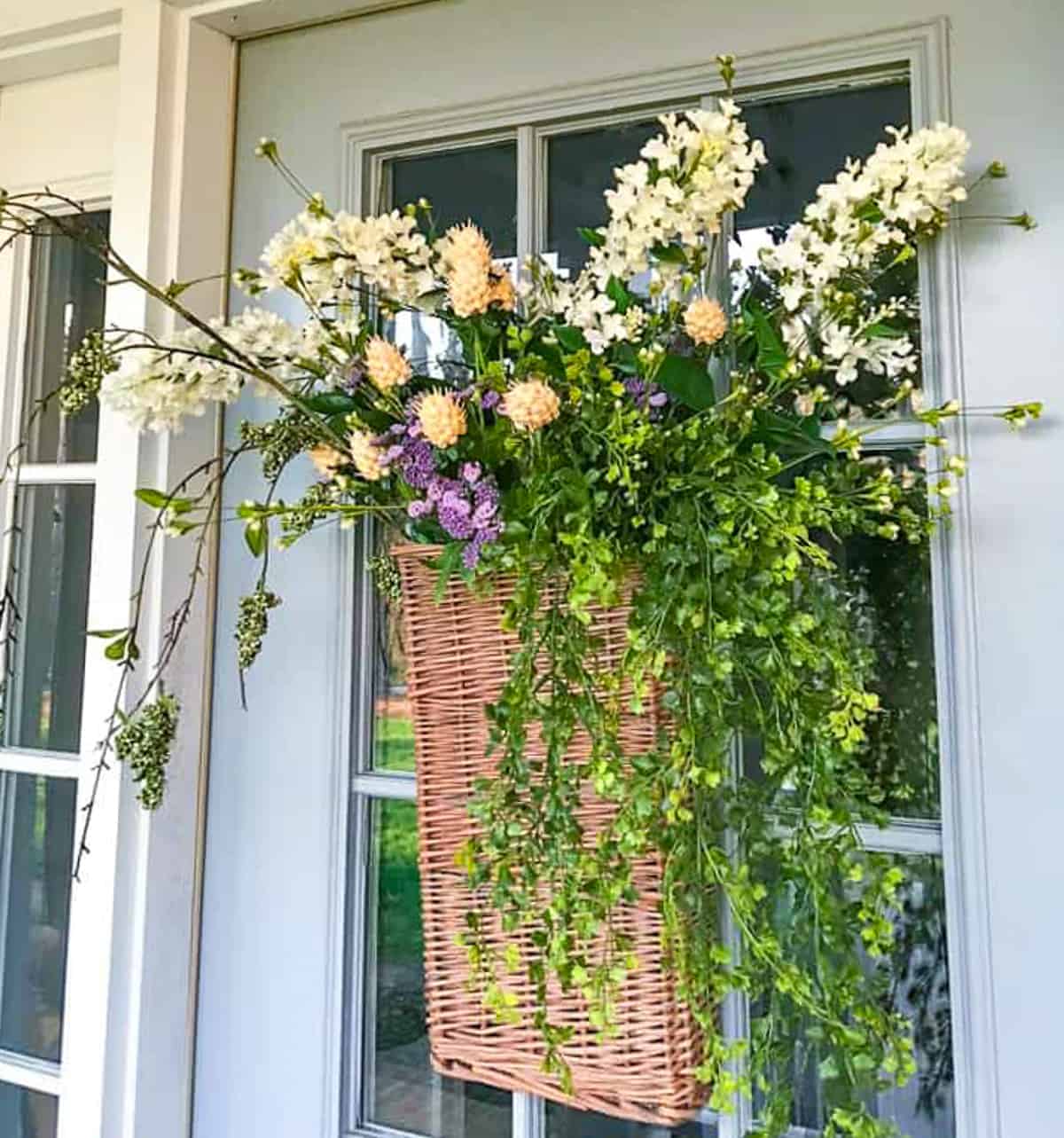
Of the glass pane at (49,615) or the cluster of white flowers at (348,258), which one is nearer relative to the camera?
the cluster of white flowers at (348,258)

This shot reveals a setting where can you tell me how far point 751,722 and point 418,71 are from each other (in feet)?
2.30

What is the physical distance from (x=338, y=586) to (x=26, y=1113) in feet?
2.05

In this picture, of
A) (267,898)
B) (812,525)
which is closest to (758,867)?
(812,525)

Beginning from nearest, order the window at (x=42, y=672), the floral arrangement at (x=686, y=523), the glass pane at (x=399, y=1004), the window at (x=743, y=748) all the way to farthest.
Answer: the floral arrangement at (x=686, y=523), the window at (x=743, y=748), the glass pane at (x=399, y=1004), the window at (x=42, y=672)

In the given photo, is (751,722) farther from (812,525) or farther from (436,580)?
(436,580)

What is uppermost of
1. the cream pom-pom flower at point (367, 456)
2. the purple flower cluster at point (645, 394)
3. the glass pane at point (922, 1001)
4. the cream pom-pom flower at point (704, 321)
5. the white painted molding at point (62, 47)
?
the white painted molding at point (62, 47)

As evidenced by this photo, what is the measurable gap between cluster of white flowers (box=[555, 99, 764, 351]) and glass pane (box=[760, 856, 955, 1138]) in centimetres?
47

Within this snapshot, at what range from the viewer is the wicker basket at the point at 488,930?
74cm

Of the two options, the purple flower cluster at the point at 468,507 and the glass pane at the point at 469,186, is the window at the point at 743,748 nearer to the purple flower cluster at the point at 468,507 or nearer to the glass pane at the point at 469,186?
the glass pane at the point at 469,186

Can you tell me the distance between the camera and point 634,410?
699mm

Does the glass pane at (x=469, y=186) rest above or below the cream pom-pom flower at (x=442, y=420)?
above

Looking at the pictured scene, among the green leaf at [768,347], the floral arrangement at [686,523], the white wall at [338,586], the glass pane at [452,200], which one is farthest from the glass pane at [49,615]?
the green leaf at [768,347]

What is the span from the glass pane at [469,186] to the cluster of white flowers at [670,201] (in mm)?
214

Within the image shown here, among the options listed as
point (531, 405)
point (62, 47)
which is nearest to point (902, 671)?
point (531, 405)
